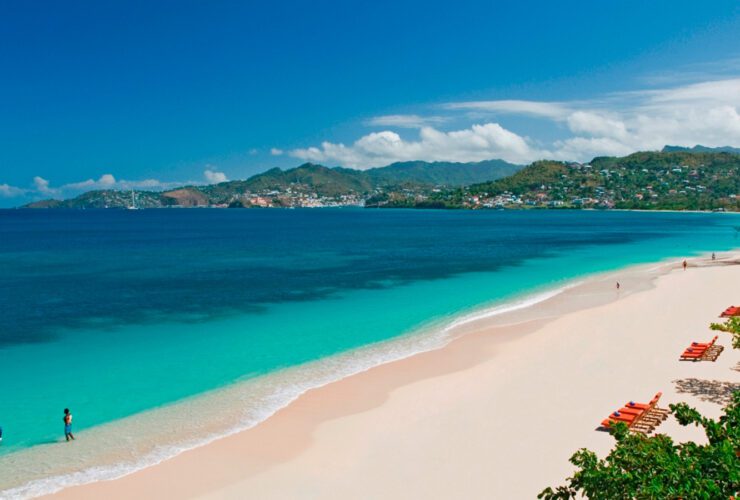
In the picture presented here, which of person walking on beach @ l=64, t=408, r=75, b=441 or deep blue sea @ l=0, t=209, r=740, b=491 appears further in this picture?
deep blue sea @ l=0, t=209, r=740, b=491

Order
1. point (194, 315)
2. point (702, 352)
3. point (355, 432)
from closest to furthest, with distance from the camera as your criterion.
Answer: point (355, 432) → point (702, 352) → point (194, 315)

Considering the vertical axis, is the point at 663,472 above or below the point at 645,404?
above

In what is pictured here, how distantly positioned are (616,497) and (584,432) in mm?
11276

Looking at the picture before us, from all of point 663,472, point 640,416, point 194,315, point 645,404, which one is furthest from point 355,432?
point 194,315

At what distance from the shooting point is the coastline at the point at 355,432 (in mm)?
17188

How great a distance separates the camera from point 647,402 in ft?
75.8

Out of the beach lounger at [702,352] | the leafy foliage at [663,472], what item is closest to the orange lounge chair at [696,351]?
the beach lounger at [702,352]

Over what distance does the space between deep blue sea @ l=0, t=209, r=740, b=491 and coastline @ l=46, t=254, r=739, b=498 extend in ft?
7.30

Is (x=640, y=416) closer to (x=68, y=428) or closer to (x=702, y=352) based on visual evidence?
(x=702, y=352)

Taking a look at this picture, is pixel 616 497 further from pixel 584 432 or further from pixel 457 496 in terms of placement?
pixel 584 432

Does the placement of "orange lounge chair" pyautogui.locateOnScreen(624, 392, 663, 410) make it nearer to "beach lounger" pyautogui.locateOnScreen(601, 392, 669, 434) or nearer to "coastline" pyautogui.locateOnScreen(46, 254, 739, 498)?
"beach lounger" pyautogui.locateOnScreen(601, 392, 669, 434)

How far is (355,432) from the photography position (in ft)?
69.3

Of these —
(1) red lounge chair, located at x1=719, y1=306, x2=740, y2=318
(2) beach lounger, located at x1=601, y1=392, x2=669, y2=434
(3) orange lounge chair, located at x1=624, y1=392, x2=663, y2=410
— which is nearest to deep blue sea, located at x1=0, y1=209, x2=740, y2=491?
(2) beach lounger, located at x1=601, y1=392, x2=669, y2=434

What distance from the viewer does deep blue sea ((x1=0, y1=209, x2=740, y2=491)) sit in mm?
24516
